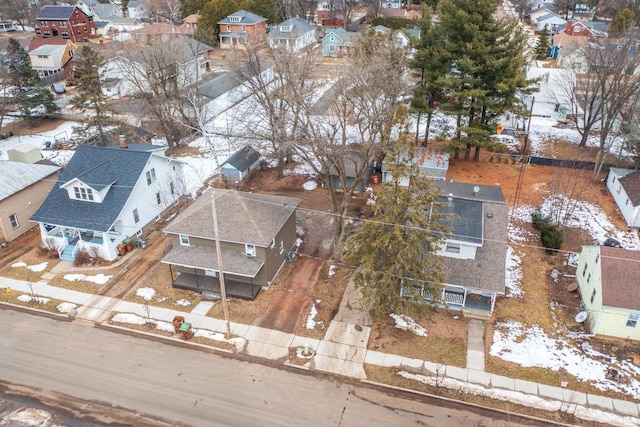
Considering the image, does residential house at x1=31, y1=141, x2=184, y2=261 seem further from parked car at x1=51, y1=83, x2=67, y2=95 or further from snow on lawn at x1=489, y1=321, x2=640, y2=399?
parked car at x1=51, y1=83, x2=67, y2=95

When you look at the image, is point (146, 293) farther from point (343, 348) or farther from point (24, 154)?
point (24, 154)

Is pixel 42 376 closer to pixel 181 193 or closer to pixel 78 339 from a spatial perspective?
pixel 78 339

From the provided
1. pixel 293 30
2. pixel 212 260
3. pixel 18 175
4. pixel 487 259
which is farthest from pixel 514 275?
pixel 293 30

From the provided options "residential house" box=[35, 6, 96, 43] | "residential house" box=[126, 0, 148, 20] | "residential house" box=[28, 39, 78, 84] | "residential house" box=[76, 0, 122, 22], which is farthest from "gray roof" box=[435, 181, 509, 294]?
"residential house" box=[126, 0, 148, 20]

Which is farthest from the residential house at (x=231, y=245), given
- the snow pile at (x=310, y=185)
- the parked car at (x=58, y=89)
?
the parked car at (x=58, y=89)

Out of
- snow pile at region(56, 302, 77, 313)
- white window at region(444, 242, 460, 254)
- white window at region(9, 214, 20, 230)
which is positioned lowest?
snow pile at region(56, 302, 77, 313)

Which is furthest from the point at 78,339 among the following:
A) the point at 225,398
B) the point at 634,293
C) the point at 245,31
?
the point at 245,31
